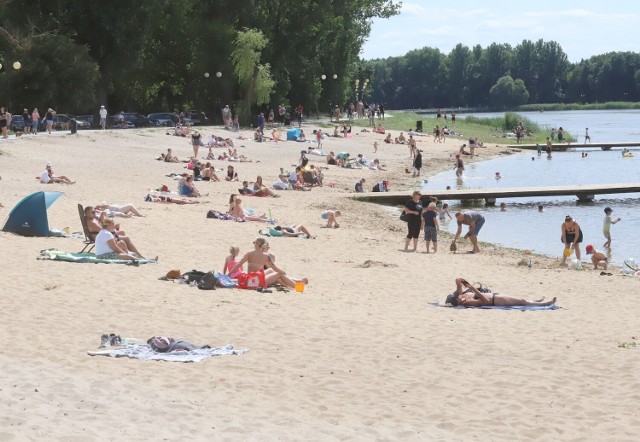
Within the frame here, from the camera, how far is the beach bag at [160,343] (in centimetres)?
1100

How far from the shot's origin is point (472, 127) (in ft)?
272

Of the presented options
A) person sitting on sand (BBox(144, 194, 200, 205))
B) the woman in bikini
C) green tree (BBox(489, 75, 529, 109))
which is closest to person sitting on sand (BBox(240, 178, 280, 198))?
person sitting on sand (BBox(144, 194, 200, 205))

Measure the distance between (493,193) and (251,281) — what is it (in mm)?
21392

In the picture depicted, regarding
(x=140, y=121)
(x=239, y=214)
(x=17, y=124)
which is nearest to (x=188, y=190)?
(x=239, y=214)

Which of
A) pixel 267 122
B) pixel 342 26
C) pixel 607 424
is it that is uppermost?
pixel 342 26

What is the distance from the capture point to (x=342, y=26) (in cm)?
7012

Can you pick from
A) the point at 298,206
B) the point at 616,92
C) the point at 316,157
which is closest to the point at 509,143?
the point at 316,157

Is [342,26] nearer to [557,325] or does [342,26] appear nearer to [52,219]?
[52,219]

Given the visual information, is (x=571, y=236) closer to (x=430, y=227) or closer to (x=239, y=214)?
(x=430, y=227)

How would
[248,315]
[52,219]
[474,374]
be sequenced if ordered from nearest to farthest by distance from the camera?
1. [474,374]
2. [248,315]
3. [52,219]

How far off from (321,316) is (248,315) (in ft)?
3.37

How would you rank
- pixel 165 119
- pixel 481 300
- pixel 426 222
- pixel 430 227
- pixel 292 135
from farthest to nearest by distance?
pixel 165 119 < pixel 292 135 < pixel 426 222 < pixel 430 227 < pixel 481 300

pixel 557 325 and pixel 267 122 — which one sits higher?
pixel 267 122

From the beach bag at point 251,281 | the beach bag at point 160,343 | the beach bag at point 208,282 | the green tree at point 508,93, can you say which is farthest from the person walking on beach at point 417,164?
the green tree at point 508,93
